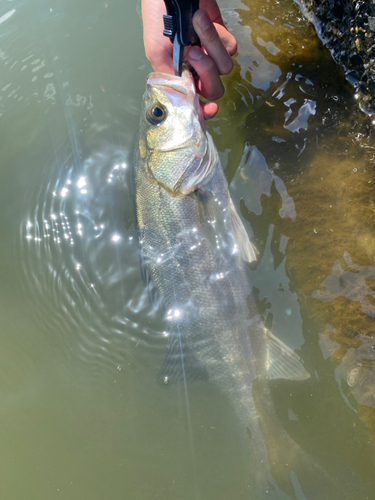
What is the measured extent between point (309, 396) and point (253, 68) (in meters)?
2.88

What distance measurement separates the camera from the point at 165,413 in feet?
8.83

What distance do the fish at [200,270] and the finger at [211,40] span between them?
23 cm

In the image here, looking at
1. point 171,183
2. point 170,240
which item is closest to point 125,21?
point 171,183

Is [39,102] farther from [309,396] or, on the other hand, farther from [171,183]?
[309,396]

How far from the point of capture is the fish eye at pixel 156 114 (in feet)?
9.07

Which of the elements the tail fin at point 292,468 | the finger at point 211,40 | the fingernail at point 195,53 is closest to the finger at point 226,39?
the finger at point 211,40

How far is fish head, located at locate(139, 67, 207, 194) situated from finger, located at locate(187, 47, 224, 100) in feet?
0.33

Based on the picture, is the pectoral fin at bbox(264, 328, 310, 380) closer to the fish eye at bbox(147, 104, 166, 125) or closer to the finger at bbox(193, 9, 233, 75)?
the fish eye at bbox(147, 104, 166, 125)

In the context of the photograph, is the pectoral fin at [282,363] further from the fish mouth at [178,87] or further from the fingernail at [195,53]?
the fingernail at [195,53]

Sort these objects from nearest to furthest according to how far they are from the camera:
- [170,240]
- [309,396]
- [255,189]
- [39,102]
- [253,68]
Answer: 1. [309,396]
2. [170,240]
3. [255,189]
4. [253,68]
5. [39,102]

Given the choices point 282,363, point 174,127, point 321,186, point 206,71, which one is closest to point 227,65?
point 206,71

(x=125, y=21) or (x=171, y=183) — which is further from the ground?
(x=125, y=21)

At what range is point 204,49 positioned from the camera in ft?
9.49

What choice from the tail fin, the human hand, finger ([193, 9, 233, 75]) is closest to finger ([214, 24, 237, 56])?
the human hand
